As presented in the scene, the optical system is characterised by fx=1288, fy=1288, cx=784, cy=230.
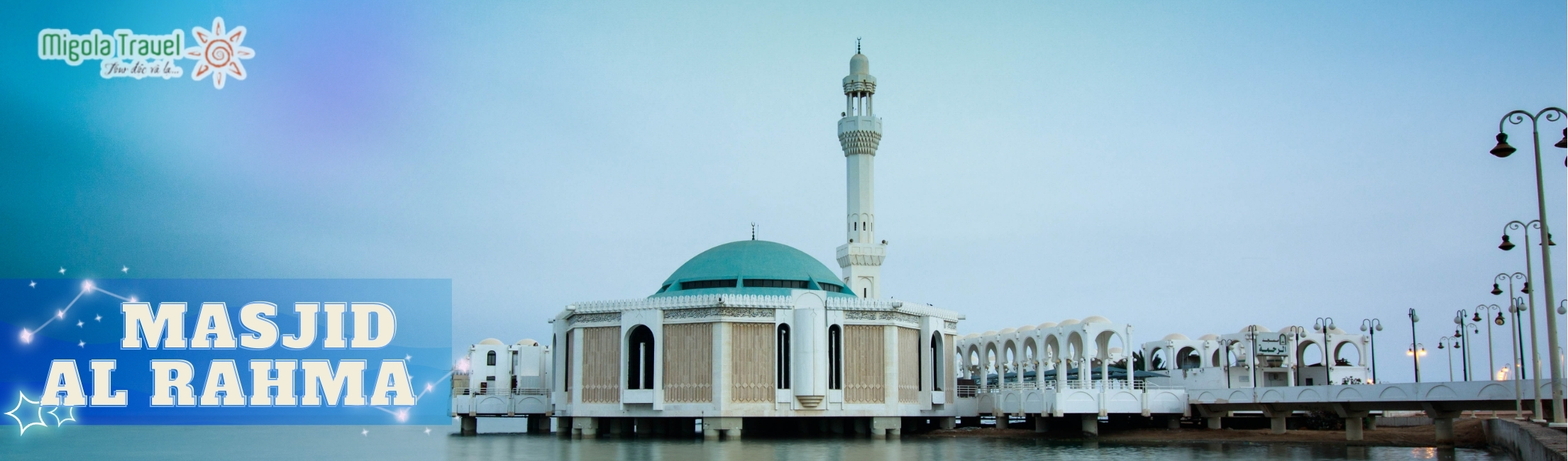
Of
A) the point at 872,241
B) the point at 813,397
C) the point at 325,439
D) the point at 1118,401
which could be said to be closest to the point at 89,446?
the point at 325,439

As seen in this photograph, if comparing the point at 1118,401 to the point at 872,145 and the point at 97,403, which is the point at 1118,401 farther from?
the point at 97,403

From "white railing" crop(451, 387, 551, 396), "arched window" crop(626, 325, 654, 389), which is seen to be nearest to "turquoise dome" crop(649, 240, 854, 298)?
"arched window" crop(626, 325, 654, 389)

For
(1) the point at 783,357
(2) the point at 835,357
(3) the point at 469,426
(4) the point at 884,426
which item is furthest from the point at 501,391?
(4) the point at 884,426

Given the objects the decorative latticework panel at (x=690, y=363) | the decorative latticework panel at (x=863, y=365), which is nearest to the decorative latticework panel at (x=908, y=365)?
the decorative latticework panel at (x=863, y=365)

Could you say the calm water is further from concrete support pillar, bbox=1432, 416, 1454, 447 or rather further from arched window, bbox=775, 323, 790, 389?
arched window, bbox=775, 323, 790, 389

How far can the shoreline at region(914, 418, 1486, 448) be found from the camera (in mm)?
51281

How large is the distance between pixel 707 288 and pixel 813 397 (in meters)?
9.22

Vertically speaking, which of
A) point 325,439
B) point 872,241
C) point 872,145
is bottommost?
point 325,439

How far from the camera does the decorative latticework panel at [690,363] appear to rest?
6100 cm

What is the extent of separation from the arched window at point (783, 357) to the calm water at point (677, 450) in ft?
9.09

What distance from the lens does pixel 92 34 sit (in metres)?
38.8

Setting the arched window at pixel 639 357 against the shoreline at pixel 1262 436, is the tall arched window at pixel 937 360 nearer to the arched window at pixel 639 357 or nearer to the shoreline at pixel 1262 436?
the shoreline at pixel 1262 436

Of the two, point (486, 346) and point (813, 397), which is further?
point (486, 346)

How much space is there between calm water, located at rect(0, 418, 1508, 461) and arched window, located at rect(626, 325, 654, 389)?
3238mm
